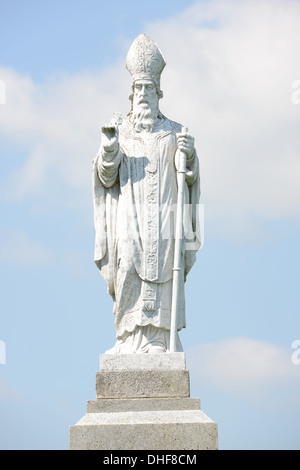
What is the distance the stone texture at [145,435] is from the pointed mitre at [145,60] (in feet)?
16.7

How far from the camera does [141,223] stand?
457 inches

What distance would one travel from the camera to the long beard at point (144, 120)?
12086 mm

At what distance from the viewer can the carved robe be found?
11438mm

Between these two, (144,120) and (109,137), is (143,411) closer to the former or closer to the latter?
(109,137)

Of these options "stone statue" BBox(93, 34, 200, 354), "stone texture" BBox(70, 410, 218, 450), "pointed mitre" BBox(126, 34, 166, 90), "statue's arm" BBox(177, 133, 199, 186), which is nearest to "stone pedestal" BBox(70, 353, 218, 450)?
"stone texture" BBox(70, 410, 218, 450)

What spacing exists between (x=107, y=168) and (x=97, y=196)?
0.52m

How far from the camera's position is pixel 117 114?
11.9m

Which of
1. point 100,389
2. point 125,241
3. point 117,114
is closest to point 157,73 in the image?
point 117,114

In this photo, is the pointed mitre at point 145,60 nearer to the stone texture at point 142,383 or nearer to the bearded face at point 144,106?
the bearded face at point 144,106

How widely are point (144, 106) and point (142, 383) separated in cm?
413

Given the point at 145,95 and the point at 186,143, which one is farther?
the point at 145,95

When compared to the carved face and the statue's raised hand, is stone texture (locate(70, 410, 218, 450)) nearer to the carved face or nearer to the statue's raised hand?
the statue's raised hand

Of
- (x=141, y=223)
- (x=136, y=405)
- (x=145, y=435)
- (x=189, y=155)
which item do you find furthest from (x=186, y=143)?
(x=145, y=435)
